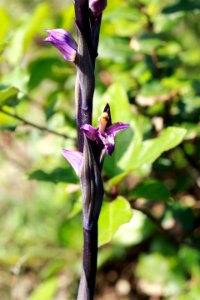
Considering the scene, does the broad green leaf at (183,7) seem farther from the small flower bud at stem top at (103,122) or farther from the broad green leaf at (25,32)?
the small flower bud at stem top at (103,122)

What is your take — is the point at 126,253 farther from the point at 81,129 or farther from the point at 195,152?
the point at 81,129

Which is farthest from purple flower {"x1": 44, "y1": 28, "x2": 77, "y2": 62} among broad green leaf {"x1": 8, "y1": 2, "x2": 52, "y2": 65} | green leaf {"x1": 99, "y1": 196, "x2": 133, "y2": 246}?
broad green leaf {"x1": 8, "y1": 2, "x2": 52, "y2": 65}

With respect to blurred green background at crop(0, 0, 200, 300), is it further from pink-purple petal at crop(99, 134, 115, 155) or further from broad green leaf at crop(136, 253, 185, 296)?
pink-purple petal at crop(99, 134, 115, 155)

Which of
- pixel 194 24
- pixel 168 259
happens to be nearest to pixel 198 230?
pixel 168 259

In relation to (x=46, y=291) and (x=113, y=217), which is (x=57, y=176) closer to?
(x=113, y=217)

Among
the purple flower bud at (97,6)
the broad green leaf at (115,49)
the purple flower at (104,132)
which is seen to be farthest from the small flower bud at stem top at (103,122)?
the broad green leaf at (115,49)

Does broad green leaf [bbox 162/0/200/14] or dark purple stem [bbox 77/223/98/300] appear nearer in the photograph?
dark purple stem [bbox 77/223/98/300]

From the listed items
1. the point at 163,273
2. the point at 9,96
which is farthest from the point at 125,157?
the point at 163,273

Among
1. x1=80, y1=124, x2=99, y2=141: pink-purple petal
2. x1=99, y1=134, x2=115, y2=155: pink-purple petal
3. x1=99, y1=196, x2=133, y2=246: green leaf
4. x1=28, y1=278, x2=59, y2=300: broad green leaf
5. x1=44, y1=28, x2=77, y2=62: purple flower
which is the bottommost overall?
x1=28, y1=278, x2=59, y2=300: broad green leaf
